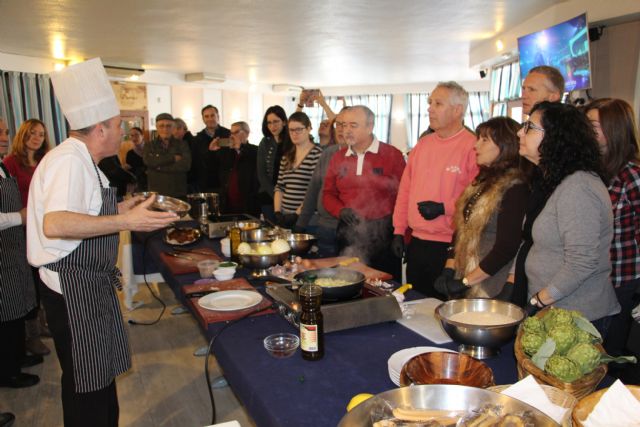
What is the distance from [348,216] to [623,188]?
148cm

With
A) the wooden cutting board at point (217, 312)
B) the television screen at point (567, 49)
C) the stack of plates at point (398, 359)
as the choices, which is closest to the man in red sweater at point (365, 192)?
the wooden cutting board at point (217, 312)

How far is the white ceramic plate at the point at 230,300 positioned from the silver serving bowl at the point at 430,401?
1.03 m

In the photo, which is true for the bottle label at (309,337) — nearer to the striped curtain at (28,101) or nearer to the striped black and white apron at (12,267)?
the striped black and white apron at (12,267)

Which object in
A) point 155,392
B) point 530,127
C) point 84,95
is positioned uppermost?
point 84,95

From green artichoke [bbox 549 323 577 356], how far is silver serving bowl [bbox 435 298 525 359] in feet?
0.82

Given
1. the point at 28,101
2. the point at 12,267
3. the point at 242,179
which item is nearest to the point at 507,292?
the point at 12,267

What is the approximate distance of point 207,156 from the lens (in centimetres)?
575

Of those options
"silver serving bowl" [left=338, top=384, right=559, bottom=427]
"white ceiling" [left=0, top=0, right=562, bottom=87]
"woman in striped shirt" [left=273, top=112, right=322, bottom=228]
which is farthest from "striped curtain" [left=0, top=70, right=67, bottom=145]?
"silver serving bowl" [left=338, top=384, right=559, bottom=427]

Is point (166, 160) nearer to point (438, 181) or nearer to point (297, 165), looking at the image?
point (297, 165)

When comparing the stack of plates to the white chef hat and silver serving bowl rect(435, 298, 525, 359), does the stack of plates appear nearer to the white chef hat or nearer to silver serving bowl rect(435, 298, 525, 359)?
silver serving bowl rect(435, 298, 525, 359)

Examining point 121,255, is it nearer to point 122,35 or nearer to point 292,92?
point 122,35

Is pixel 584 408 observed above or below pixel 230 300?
above

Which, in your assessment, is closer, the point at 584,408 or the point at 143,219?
the point at 584,408

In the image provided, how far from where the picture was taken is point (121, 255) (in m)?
4.34
